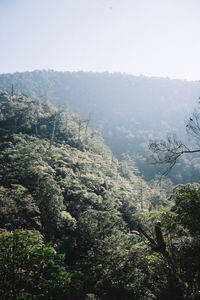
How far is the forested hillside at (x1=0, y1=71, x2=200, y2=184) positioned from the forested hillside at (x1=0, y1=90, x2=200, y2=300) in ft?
214

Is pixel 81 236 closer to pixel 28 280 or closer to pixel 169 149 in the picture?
pixel 169 149

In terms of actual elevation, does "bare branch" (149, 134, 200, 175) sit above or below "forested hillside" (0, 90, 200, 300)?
above

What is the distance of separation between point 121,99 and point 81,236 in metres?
165

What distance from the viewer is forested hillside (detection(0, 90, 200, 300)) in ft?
8.98

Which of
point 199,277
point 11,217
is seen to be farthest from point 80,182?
point 199,277

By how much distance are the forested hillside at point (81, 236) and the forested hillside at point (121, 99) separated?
65315mm

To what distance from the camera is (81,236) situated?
1681cm

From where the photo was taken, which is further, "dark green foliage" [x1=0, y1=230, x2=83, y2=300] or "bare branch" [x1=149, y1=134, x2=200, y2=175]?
"bare branch" [x1=149, y1=134, x2=200, y2=175]

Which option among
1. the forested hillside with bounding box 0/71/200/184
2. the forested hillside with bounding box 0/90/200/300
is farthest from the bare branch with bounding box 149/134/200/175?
the forested hillside with bounding box 0/71/200/184

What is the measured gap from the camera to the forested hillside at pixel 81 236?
2.74 m

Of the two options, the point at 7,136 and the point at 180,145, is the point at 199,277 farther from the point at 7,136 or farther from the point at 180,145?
the point at 7,136

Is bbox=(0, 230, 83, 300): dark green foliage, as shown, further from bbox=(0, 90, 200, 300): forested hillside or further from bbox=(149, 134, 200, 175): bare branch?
bbox=(149, 134, 200, 175): bare branch

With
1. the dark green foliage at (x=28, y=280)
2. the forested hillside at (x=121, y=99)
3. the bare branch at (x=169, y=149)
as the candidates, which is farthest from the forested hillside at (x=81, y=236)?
the forested hillside at (x=121, y=99)

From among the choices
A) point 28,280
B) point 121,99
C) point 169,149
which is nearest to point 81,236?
point 169,149
